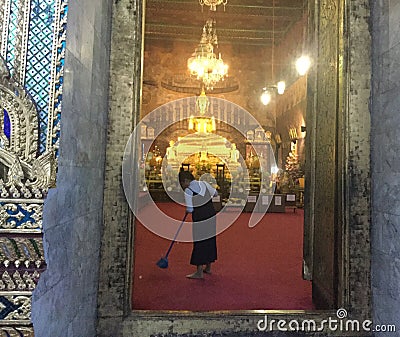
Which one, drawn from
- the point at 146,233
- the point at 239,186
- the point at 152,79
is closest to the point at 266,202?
the point at 239,186

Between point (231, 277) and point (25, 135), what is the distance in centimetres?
311

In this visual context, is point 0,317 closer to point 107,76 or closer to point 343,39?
point 107,76

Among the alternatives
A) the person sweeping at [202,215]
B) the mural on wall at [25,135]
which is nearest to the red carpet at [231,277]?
the person sweeping at [202,215]

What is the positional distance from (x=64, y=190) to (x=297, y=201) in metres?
10.4

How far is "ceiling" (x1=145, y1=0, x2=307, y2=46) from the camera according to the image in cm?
1080

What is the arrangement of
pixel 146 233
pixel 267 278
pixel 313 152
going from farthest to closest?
pixel 146 233 → pixel 267 278 → pixel 313 152

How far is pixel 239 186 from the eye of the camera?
1279 cm

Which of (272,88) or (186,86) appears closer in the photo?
(272,88)

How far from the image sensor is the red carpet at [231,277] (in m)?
3.18
